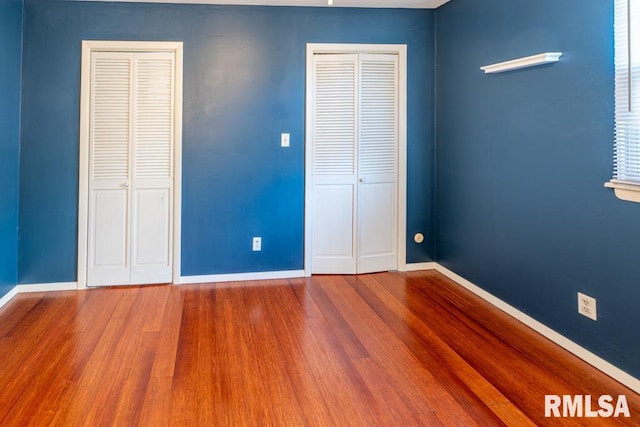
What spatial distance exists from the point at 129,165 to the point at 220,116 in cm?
87

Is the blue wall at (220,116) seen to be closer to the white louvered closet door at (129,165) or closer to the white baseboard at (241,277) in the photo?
the white baseboard at (241,277)

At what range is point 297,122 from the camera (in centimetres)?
392

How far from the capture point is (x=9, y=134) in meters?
3.31

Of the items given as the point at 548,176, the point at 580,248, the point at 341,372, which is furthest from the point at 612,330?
the point at 341,372

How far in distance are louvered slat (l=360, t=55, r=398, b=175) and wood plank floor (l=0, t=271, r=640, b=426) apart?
1270 mm

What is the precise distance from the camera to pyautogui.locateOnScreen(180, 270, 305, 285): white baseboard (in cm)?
383

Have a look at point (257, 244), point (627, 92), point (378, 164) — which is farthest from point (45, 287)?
point (627, 92)

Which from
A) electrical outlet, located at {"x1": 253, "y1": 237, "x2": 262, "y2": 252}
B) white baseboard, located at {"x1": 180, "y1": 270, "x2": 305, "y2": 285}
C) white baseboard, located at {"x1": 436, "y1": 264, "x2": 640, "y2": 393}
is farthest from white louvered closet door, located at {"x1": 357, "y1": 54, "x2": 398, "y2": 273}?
electrical outlet, located at {"x1": 253, "y1": 237, "x2": 262, "y2": 252}

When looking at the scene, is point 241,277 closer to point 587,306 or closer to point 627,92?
point 587,306

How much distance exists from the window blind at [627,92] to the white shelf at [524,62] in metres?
0.39

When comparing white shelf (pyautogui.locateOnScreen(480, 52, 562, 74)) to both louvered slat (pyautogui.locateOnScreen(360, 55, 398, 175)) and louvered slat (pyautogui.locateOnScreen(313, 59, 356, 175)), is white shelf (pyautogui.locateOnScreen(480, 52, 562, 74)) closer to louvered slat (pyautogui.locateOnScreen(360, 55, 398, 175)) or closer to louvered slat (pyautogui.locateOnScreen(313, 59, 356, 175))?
louvered slat (pyautogui.locateOnScreen(360, 55, 398, 175))

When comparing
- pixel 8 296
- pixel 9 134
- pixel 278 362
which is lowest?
pixel 278 362

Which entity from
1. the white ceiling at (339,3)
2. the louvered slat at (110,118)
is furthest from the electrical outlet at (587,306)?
the louvered slat at (110,118)

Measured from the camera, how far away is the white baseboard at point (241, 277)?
3828 millimetres
